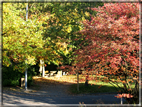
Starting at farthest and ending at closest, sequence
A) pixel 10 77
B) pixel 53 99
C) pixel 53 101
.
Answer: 1. pixel 10 77
2. pixel 53 99
3. pixel 53 101

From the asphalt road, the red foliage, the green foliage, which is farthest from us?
the green foliage

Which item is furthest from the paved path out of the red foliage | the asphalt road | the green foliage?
the red foliage

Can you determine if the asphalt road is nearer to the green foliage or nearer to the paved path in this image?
the paved path

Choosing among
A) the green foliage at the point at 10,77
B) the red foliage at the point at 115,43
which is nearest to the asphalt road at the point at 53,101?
the green foliage at the point at 10,77

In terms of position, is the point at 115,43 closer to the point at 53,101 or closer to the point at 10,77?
the point at 53,101

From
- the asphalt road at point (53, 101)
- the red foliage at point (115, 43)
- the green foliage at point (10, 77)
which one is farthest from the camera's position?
the green foliage at point (10, 77)

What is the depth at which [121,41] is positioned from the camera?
6129mm

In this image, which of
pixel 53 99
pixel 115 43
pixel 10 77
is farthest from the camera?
pixel 10 77

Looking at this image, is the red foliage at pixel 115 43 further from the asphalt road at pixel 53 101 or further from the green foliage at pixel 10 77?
the green foliage at pixel 10 77

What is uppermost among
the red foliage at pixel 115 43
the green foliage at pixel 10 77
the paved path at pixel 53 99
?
the red foliage at pixel 115 43

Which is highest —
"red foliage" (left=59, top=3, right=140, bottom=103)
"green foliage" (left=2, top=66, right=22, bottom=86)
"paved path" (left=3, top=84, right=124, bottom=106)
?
"red foliage" (left=59, top=3, right=140, bottom=103)

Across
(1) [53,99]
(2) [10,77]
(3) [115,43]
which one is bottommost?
(1) [53,99]

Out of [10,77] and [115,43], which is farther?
[10,77]

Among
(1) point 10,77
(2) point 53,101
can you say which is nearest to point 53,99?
(2) point 53,101
